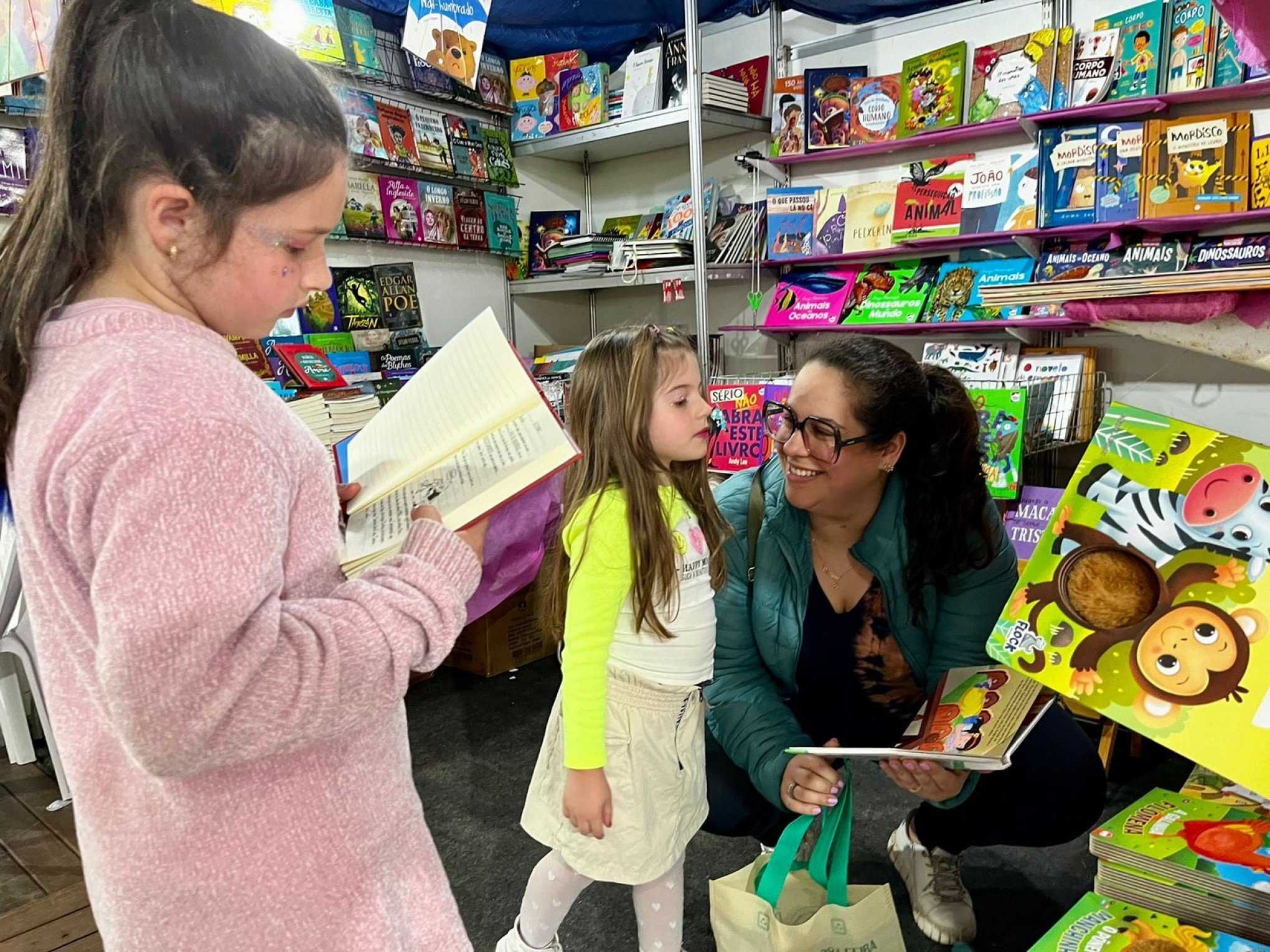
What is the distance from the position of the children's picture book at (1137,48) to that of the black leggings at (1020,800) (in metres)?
1.88

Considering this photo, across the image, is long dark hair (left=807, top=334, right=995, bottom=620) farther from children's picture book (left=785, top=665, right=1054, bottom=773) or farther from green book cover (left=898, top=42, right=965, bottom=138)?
green book cover (left=898, top=42, right=965, bottom=138)

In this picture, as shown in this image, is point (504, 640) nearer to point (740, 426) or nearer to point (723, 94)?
point (740, 426)

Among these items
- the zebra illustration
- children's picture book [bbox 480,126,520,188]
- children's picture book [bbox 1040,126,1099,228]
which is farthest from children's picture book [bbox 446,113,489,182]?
the zebra illustration

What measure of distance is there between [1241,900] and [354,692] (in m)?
0.93

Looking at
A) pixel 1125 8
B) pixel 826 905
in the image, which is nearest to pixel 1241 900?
pixel 826 905

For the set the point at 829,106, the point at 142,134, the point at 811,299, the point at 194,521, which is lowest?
the point at 194,521

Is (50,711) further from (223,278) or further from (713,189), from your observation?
(713,189)

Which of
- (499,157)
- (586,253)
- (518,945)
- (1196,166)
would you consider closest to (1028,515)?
(1196,166)

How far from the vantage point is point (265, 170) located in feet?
1.99

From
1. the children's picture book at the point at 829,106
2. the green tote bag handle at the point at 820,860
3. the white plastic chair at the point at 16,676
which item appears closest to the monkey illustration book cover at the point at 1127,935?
the green tote bag handle at the point at 820,860

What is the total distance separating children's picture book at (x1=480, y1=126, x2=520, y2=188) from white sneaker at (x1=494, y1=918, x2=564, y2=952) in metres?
2.99

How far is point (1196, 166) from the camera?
2.42 m

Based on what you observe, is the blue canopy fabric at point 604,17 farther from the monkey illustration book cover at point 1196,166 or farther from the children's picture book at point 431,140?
the monkey illustration book cover at point 1196,166

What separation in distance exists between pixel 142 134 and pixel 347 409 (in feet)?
7.43
